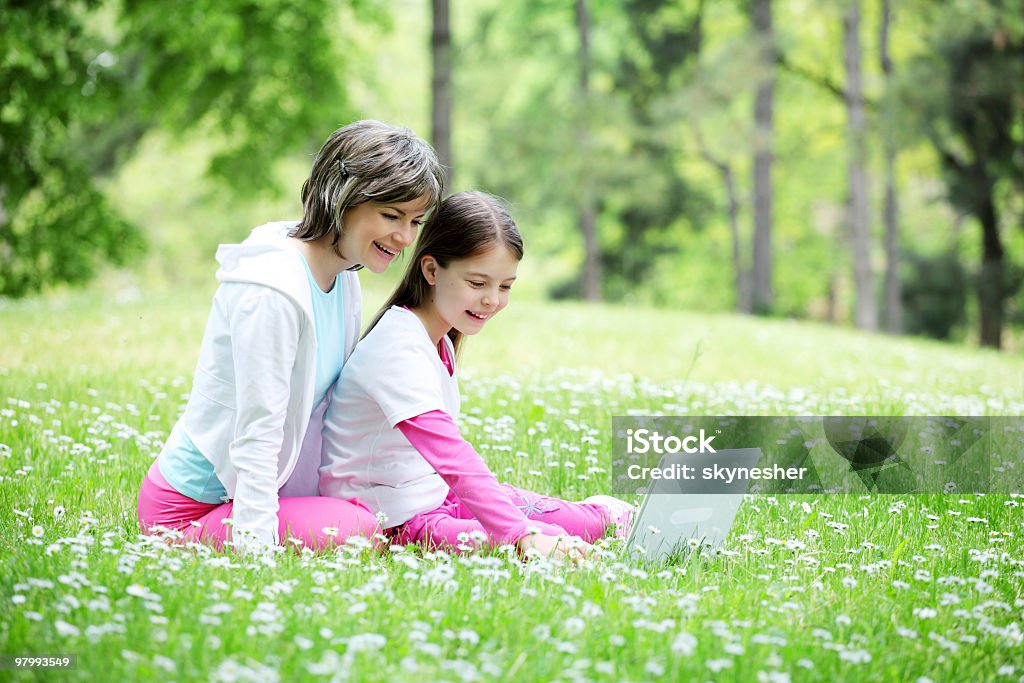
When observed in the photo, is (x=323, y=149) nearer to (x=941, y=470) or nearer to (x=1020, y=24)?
(x=941, y=470)

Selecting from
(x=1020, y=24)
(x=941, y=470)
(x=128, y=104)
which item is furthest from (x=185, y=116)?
(x=941, y=470)

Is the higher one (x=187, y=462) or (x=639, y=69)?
(x=639, y=69)

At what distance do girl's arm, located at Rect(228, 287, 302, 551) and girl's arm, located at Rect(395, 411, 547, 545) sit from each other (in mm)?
493

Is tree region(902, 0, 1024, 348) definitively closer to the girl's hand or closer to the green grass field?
the green grass field

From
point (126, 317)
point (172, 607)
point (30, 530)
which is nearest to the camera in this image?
point (172, 607)

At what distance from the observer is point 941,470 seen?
4957 mm

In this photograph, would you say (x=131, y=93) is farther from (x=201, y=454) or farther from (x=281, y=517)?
(x=281, y=517)

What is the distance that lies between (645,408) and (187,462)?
129 inches

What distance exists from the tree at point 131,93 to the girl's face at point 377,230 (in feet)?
35.7

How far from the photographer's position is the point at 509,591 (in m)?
3.12

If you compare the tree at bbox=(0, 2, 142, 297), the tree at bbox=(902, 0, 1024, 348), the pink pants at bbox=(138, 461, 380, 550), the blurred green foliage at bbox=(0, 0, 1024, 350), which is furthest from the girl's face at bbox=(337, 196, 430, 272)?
the tree at bbox=(902, 0, 1024, 348)

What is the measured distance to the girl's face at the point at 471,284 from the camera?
3912mm

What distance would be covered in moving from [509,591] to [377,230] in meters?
1.43

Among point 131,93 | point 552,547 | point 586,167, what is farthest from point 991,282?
point 552,547
